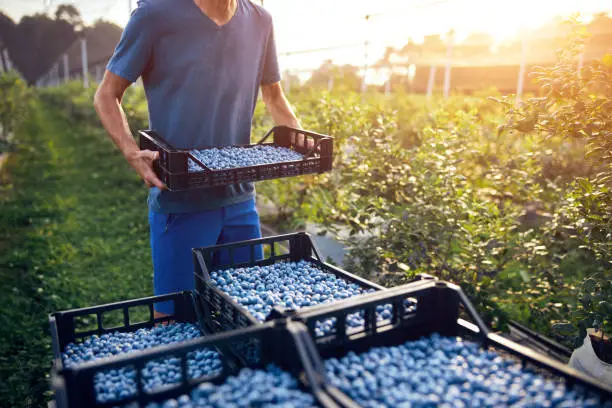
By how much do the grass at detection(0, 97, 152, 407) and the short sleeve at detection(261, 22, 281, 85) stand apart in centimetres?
215

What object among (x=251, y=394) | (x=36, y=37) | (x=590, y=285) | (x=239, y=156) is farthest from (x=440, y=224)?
(x=36, y=37)

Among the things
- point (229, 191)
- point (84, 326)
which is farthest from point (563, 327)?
point (84, 326)

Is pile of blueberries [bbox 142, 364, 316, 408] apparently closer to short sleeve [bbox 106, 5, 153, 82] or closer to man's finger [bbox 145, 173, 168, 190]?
man's finger [bbox 145, 173, 168, 190]

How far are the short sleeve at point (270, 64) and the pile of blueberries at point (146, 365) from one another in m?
1.22

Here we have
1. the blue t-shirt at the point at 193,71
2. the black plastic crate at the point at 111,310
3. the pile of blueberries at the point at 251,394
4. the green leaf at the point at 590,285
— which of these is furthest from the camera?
the green leaf at the point at 590,285

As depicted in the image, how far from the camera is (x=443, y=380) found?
4.06ft

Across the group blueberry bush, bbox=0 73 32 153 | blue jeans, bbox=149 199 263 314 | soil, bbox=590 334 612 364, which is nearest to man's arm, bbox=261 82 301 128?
blue jeans, bbox=149 199 263 314

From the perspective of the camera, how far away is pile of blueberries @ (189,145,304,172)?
6.48ft

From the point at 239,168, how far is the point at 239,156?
0.15m

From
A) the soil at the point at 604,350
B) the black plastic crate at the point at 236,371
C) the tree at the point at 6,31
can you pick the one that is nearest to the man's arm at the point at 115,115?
the black plastic crate at the point at 236,371

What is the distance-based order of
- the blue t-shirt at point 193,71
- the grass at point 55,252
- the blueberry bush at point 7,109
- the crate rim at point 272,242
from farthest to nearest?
the blueberry bush at point 7,109 < the grass at point 55,252 < the blue t-shirt at point 193,71 < the crate rim at point 272,242

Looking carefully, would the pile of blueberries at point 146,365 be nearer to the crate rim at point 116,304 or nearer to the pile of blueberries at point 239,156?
the crate rim at point 116,304

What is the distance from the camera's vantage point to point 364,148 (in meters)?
3.93

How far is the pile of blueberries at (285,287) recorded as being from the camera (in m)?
1.59
